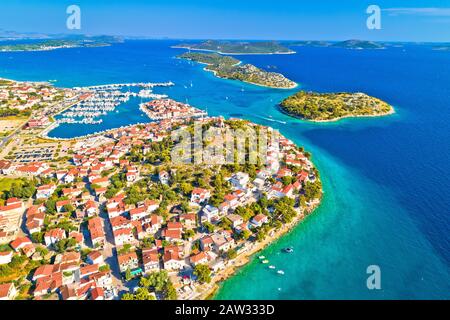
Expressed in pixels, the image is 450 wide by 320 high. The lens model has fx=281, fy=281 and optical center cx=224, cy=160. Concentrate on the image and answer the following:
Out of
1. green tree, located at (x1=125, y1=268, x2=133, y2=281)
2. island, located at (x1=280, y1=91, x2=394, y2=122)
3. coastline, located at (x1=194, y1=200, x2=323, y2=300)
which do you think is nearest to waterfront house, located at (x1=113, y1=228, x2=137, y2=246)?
green tree, located at (x1=125, y1=268, x2=133, y2=281)

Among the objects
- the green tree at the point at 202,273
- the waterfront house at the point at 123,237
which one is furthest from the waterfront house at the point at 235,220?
the waterfront house at the point at 123,237

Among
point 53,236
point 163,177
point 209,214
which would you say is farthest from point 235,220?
point 53,236

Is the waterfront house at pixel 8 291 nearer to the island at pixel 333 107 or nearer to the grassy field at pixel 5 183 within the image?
the grassy field at pixel 5 183

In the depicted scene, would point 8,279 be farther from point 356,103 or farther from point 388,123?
point 356,103

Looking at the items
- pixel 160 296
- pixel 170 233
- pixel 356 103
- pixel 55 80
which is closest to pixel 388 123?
pixel 356 103

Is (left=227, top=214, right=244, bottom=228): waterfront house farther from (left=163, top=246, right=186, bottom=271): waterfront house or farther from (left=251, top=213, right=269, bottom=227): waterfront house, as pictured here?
(left=163, top=246, right=186, bottom=271): waterfront house
